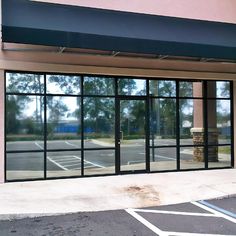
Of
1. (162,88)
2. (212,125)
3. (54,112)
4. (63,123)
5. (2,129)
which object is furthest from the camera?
(212,125)

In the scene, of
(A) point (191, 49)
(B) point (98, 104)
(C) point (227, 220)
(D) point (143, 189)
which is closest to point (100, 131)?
(B) point (98, 104)

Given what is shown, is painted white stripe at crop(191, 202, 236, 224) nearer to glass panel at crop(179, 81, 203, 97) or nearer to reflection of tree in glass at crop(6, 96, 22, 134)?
glass panel at crop(179, 81, 203, 97)

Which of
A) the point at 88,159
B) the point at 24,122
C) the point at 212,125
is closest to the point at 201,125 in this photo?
the point at 212,125

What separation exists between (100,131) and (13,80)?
2983mm

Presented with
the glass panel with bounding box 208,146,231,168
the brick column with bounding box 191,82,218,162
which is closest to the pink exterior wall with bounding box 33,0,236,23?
the brick column with bounding box 191,82,218,162

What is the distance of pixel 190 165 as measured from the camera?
12.7 metres

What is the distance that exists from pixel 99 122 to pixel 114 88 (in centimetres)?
117

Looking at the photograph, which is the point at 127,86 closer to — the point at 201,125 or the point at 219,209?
the point at 201,125

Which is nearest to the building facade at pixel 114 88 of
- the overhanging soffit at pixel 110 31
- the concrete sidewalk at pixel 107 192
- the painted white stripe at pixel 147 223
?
the overhanging soffit at pixel 110 31

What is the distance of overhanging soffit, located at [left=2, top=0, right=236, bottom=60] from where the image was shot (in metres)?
9.16

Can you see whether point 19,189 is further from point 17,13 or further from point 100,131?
point 17,13

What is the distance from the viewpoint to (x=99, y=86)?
11586mm

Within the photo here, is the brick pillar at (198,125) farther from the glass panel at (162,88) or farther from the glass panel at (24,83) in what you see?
the glass panel at (24,83)

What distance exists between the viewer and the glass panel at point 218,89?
42.6 feet
